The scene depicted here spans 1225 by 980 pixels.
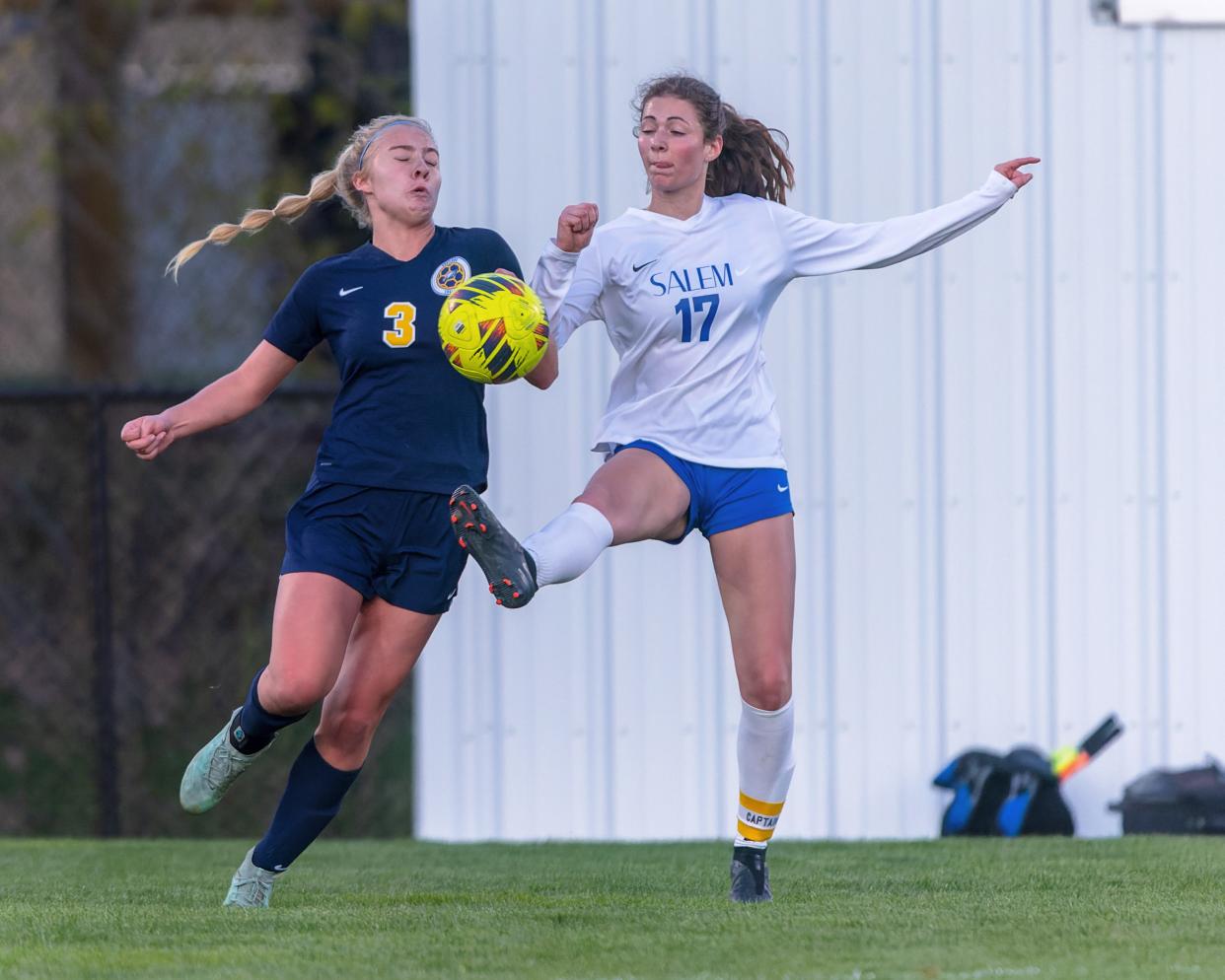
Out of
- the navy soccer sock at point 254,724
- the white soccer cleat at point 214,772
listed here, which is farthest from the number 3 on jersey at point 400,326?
the white soccer cleat at point 214,772

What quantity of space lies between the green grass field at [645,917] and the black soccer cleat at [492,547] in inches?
28.7

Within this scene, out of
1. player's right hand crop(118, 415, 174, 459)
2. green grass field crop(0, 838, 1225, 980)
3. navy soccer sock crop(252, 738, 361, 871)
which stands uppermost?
player's right hand crop(118, 415, 174, 459)

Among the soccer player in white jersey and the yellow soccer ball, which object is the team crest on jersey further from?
the soccer player in white jersey

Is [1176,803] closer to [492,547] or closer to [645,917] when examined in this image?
[645,917]

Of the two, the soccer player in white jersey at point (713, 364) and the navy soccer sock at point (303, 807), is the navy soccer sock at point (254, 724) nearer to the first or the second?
the navy soccer sock at point (303, 807)

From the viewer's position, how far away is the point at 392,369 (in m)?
4.21

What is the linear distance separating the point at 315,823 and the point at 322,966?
32.8 inches

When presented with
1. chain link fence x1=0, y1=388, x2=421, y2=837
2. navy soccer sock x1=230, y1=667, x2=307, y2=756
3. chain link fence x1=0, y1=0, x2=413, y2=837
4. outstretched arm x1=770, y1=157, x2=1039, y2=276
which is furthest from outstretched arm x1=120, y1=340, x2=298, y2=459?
chain link fence x1=0, y1=388, x2=421, y2=837

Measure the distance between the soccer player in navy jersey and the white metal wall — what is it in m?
2.47

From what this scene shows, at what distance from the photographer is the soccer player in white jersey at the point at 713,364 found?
14.1 feet

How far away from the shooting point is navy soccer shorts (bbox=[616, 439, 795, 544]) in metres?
4.31

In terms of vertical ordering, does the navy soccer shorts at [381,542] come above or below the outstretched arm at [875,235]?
below

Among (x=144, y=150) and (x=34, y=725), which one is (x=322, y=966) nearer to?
(x=34, y=725)

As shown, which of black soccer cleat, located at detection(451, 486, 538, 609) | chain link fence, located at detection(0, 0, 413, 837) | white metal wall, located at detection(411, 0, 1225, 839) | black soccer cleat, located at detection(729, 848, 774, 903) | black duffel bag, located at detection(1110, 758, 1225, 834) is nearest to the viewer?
black soccer cleat, located at detection(451, 486, 538, 609)
